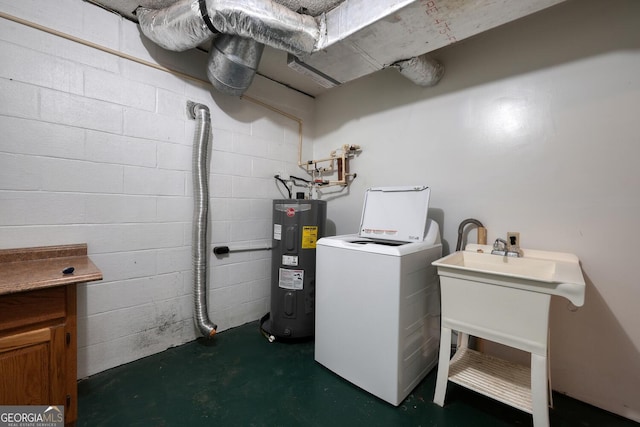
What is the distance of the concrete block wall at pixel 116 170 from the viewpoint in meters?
1.39

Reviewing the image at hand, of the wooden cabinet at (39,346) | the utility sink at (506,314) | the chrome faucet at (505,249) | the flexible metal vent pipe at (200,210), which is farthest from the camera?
the flexible metal vent pipe at (200,210)

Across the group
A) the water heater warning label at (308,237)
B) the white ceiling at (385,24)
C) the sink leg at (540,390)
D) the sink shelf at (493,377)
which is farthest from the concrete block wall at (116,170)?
the sink leg at (540,390)

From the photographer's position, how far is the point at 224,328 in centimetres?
221

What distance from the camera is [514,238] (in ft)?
5.19

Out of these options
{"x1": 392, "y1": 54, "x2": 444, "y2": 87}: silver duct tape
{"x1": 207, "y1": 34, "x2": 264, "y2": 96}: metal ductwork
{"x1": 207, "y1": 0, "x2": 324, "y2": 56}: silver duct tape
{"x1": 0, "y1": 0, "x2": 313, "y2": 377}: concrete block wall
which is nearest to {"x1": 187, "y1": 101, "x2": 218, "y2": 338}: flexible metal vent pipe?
{"x1": 0, "y1": 0, "x2": 313, "y2": 377}: concrete block wall

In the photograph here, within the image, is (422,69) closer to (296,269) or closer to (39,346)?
(296,269)

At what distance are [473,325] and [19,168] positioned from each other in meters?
2.56

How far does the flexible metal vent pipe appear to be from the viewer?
191 cm

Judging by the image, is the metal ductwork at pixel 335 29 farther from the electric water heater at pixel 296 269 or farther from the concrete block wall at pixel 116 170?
the electric water heater at pixel 296 269

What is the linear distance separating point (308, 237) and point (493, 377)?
1427 millimetres

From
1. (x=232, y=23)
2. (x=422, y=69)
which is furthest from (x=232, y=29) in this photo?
(x=422, y=69)

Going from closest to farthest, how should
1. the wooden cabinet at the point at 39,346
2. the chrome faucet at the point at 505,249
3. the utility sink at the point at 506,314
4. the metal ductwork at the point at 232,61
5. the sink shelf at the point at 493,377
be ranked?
the wooden cabinet at the point at 39,346
the utility sink at the point at 506,314
the sink shelf at the point at 493,377
the chrome faucet at the point at 505,249
the metal ductwork at the point at 232,61

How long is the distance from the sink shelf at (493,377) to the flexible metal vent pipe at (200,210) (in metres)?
1.68

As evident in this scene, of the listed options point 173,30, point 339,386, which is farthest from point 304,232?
point 173,30
